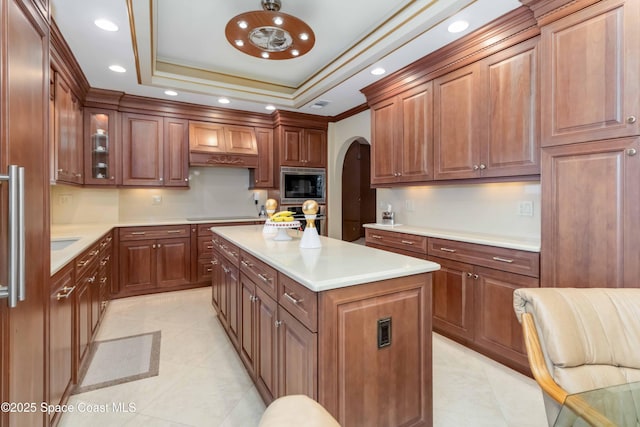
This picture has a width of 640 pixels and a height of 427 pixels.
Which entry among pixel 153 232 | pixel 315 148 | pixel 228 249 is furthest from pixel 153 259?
pixel 315 148

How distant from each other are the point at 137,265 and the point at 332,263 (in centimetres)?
336

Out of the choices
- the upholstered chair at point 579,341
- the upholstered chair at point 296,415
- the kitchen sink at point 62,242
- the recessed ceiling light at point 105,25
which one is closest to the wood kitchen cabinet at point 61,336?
the kitchen sink at point 62,242

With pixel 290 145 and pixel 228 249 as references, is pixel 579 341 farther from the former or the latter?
pixel 290 145

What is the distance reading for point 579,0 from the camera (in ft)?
6.19

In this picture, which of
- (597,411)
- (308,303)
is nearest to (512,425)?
(597,411)

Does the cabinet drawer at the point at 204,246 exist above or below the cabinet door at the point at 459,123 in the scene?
below

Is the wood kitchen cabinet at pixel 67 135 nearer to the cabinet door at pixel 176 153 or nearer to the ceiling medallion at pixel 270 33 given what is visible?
the cabinet door at pixel 176 153

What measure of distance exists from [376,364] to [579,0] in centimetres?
239

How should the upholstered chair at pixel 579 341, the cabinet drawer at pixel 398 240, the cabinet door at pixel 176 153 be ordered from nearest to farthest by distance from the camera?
the upholstered chair at pixel 579 341
the cabinet drawer at pixel 398 240
the cabinet door at pixel 176 153

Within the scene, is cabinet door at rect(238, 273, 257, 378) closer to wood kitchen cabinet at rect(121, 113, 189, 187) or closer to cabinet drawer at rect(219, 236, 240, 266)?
cabinet drawer at rect(219, 236, 240, 266)

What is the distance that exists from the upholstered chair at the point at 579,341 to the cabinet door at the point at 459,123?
1681mm

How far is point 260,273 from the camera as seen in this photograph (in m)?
1.86

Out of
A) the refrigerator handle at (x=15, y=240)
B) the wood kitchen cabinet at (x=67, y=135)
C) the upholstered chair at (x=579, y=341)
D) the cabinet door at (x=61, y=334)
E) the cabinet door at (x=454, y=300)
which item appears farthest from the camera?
the wood kitchen cabinet at (x=67, y=135)

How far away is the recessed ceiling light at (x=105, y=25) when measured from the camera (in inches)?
92.1
